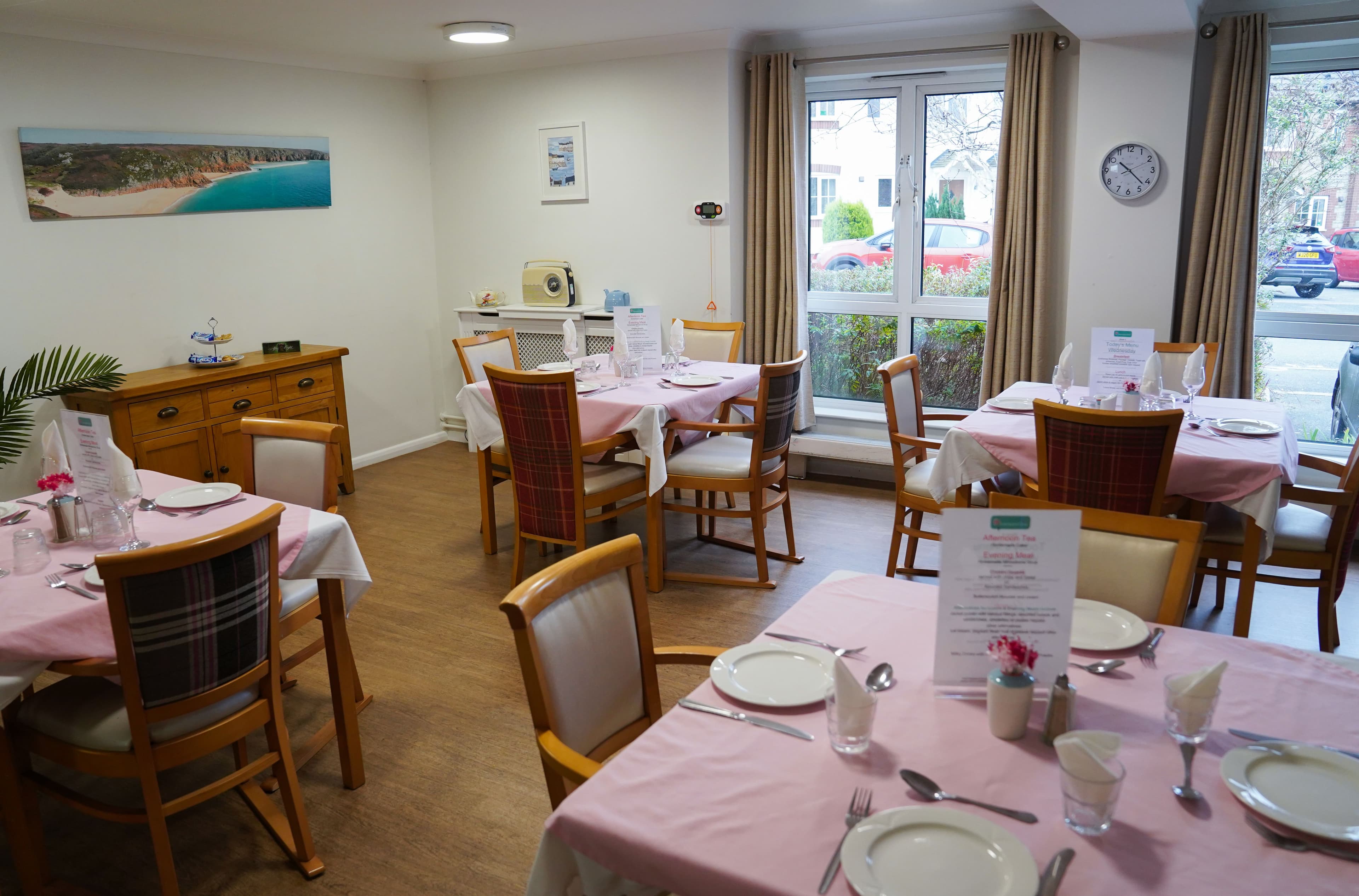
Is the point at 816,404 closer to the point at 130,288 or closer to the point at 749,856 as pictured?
the point at 130,288

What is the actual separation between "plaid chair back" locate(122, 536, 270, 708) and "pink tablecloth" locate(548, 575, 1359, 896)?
1102mm

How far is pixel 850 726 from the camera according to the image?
142 cm

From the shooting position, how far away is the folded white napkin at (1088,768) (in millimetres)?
1200

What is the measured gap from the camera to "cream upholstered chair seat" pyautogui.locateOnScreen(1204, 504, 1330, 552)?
3.14 m

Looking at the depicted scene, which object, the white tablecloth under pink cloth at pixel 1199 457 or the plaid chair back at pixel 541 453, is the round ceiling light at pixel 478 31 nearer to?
the plaid chair back at pixel 541 453

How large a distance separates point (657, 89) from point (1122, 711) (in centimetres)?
486

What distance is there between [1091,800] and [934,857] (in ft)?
0.70

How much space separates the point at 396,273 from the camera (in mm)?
6395

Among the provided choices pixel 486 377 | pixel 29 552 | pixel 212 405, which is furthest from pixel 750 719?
pixel 212 405

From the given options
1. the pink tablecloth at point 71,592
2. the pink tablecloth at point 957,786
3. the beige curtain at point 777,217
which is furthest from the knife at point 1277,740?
the beige curtain at point 777,217

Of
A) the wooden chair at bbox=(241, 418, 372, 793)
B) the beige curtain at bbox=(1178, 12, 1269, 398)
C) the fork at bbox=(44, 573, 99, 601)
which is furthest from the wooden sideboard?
the beige curtain at bbox=(1178, 12, 1269, 398)

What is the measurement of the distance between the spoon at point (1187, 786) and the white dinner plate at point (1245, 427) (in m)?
2.32

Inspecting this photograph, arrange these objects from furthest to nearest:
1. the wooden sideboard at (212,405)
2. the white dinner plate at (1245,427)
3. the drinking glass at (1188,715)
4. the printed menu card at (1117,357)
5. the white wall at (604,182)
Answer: the white wall at (604,182) → the wooden sideboard at (212,405) → the printed menu card at (1117,357) → the white dinner plate at (1245,427) → the drinking glass at (1188,715)

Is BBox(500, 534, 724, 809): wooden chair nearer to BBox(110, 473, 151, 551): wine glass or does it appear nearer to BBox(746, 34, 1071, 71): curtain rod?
BBox(110, 473, 151, 551): wine glass
